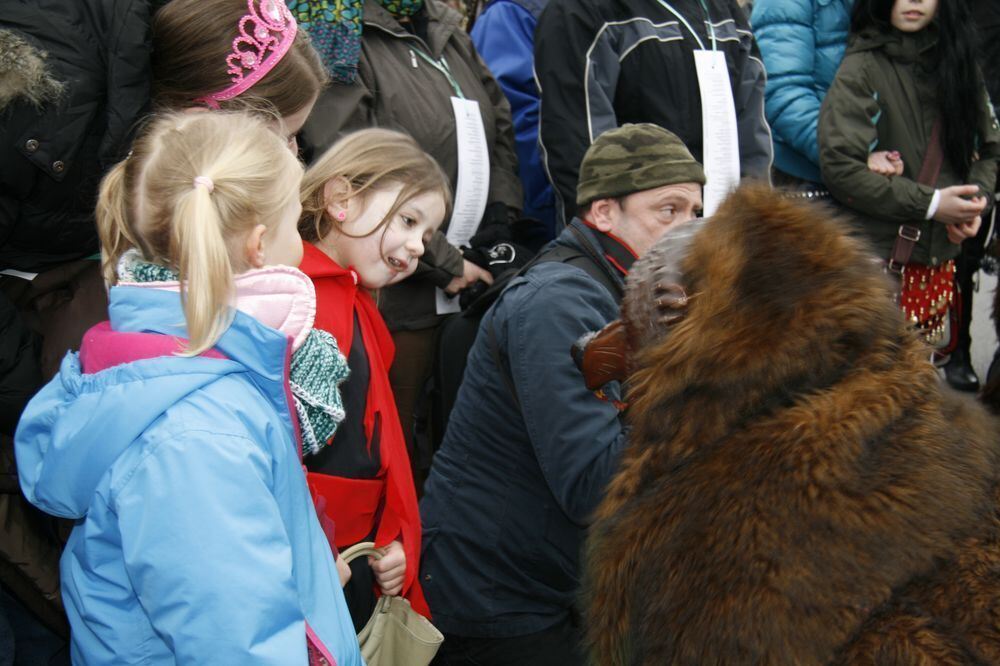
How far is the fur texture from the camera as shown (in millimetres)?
2049

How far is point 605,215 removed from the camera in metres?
2.74

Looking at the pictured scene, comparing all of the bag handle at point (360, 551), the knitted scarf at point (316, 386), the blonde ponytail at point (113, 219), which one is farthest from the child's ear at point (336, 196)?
the bag handle at point (360, 551)

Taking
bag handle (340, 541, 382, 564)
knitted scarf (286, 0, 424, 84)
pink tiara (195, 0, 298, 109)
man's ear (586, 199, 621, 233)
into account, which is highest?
pink tiara (195, 0, 298, 109)

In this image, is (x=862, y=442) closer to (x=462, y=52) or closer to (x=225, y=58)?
(x=225, y=58)

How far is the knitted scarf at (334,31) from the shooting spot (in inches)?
129

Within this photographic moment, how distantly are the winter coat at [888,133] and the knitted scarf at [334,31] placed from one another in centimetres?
199

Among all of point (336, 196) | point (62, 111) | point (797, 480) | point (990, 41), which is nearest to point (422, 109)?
point (336, 196)

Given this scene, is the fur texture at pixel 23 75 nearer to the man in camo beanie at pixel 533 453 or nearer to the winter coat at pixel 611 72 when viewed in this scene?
the man in camo beanie at pixel 533 453

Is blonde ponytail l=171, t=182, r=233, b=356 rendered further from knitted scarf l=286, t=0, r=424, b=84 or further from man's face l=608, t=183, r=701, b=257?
knitted scarf l=286, t=0, r=424, b=84

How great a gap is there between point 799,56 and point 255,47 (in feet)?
8.93

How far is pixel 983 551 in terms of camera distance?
4.60ft

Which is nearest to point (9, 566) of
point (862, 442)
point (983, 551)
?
point (862, 442)

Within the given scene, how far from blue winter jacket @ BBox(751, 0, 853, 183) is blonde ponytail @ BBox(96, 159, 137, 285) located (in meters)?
3.15

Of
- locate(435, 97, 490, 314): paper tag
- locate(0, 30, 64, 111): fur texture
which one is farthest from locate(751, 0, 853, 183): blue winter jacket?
locate(0, 30, 64, 111): fur texture
